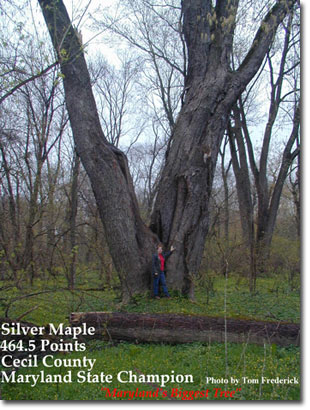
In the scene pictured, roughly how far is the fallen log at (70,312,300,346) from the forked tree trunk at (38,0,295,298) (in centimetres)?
214

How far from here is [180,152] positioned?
25.9ft

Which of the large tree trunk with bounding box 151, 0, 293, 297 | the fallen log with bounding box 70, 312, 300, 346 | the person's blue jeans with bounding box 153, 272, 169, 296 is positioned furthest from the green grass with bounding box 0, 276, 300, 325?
the large tree trunk with bounding box 151, 0, 293, 297

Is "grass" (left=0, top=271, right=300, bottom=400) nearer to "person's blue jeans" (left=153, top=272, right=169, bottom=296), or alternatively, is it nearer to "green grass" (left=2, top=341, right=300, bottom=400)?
"green grass" (left=2, top=341, right=300, bottom=400)

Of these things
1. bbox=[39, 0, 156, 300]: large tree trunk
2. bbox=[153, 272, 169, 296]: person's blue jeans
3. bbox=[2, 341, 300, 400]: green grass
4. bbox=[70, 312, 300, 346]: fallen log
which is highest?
bbox=[39, 0, 156, 300]: large tree trunk

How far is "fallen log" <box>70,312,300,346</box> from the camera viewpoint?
485cm

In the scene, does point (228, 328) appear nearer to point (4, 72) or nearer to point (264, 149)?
point (4, 72)

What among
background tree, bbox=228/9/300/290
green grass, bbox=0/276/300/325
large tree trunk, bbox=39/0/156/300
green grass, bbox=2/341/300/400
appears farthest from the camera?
background tree, bbox=228/9/300/290

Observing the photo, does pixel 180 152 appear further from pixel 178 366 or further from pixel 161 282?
pixel 178 366

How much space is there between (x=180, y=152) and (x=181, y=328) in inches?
160

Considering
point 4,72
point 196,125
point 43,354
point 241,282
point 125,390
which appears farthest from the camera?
point 241,282

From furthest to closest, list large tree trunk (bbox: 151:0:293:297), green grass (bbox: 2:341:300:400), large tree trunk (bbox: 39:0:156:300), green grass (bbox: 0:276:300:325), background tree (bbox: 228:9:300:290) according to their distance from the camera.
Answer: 1. background tree (bbox: 228:9:300:290)
2. large tree trunk (bbox: 151:0:293:297)
3. large tree trunk (bbox: 39:0:156:300)
4. green grass (bbox: 0:276:300:325)
5. green grass (bbox: 2:341:300:400)

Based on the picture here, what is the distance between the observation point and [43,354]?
4371 millimetres

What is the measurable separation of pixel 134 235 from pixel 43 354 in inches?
131

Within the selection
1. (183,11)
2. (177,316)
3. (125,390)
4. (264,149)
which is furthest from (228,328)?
(264,149)
